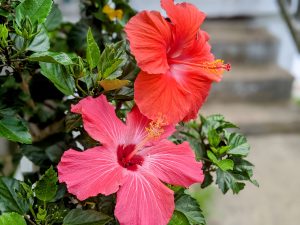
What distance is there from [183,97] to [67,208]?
23 centimetres

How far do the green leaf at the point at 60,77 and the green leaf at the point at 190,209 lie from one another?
0.70ft

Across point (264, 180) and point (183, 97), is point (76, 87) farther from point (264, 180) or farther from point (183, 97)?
point (264, 180)

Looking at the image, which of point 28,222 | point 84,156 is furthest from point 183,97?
point 28,222

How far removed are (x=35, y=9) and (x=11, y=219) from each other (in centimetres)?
26

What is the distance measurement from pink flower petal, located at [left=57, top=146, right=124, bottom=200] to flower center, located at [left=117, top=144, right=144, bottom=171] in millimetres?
31

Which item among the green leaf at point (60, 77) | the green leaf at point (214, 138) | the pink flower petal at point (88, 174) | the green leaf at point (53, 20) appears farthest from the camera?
the green leaf at point (53, 20)

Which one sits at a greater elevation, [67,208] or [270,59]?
[67,208]

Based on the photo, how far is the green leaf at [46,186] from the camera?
60 centimetres

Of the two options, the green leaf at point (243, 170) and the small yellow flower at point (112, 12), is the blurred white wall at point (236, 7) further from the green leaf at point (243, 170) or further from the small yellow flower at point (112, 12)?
the green leaf at point (243, 170)

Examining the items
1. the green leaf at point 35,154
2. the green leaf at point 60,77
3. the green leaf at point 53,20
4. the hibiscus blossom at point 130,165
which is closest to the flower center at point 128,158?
the hibiscus blossom at point 130,165

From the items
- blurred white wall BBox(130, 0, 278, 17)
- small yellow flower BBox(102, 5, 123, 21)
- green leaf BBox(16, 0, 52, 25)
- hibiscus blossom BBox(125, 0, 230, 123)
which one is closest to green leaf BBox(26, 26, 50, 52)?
green leaf BBox(16, 0, 52, 25)

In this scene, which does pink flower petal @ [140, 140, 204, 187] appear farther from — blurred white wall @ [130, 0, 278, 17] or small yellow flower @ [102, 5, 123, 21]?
blurred white wall @ [130, 0, 278, 17]

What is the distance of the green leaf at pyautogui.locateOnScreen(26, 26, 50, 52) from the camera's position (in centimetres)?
64

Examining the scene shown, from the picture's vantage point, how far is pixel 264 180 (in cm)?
283
